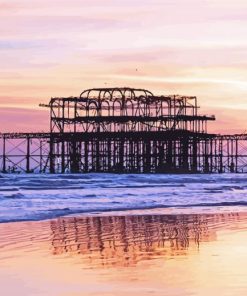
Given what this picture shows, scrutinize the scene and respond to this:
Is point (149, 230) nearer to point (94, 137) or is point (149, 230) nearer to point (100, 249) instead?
point (100, 249)

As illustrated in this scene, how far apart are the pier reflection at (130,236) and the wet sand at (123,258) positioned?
0.02 meters

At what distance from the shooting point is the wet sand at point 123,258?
10610mm

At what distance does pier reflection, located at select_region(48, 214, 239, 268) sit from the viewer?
44.8 ft

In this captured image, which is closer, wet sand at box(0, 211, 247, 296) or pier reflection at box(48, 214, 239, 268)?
wet sand at box(0, 211, 247, 296)

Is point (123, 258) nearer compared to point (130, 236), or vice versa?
point (123, 258)

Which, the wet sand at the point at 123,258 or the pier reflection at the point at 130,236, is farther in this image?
the pier reflection at the point at 130,236

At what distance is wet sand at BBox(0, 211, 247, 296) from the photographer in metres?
10.6

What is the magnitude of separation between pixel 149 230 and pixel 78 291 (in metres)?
7.93

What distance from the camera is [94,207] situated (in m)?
27.4

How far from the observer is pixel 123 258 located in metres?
13.2

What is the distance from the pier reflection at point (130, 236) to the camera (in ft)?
44.8

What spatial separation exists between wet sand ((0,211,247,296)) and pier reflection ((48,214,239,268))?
15mm

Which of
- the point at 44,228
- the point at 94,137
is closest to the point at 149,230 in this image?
the point at 44,228

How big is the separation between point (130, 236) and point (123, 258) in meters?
3.65
